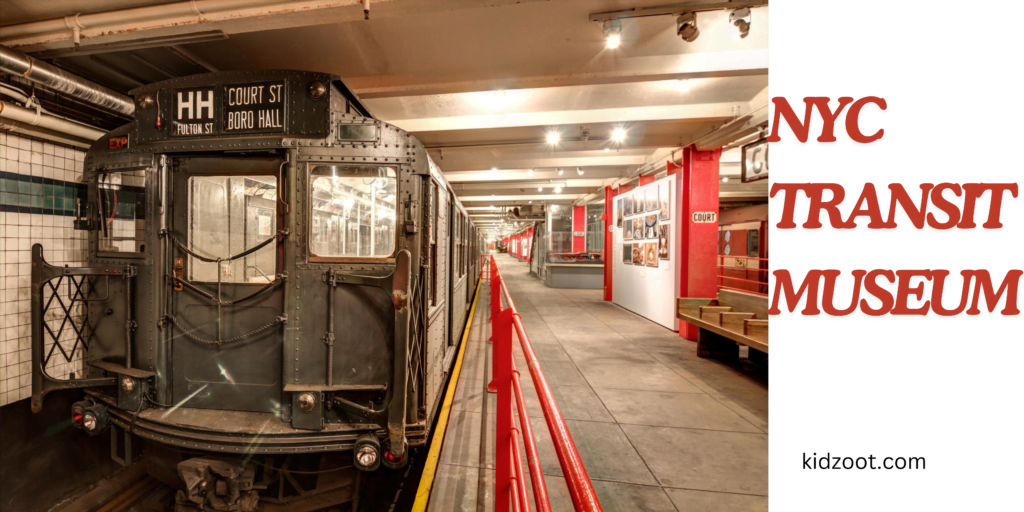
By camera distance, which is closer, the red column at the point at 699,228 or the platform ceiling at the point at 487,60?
the platform ceiling at the point at 487,60

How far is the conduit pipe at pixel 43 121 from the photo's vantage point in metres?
2.82

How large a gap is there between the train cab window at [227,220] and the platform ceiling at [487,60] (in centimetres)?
116

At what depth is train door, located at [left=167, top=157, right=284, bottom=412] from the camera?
2729mm

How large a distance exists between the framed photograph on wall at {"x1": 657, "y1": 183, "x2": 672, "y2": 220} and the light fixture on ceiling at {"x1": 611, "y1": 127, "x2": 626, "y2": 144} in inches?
62.5

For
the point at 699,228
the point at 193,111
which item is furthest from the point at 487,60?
the point at 699,228

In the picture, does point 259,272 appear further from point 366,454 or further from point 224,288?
point 366,454

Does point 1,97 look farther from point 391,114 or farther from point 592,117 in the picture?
point 592,117

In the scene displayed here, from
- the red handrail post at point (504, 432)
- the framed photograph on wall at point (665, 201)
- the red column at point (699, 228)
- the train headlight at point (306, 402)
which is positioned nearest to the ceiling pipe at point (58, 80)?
the train headlight at point (306, 402)

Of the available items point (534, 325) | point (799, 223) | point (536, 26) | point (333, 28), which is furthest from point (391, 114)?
point (799, 223)

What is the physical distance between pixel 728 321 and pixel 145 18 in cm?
669

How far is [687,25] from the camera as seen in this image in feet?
10.2

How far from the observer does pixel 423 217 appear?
9.13ft

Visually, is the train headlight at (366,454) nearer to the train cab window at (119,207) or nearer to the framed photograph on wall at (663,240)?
the train cab window at (119,207)

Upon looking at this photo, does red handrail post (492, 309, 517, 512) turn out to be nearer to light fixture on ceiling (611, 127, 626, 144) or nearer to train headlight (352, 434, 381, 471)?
train headlight (352, 434, 381, 471)
